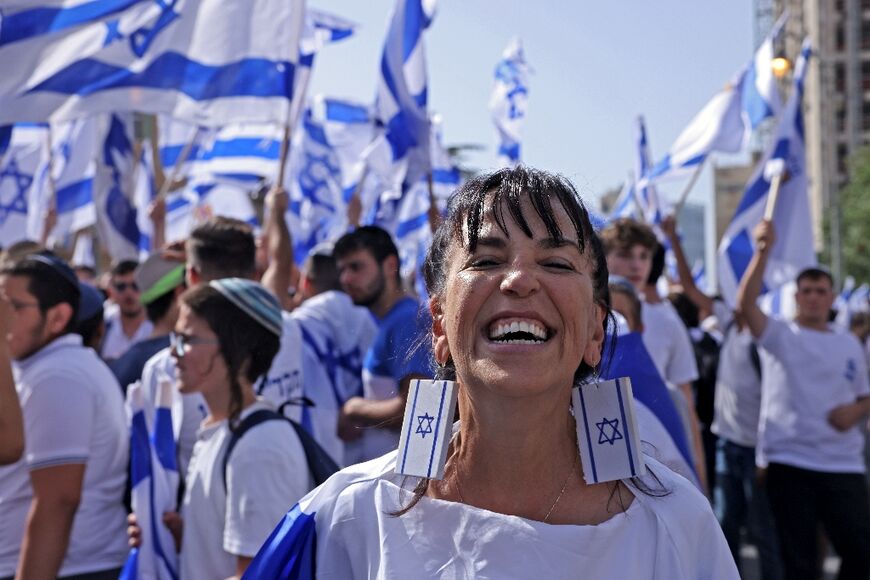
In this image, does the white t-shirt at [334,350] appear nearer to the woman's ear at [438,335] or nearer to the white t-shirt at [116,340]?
the white t-shirt at [116,340]

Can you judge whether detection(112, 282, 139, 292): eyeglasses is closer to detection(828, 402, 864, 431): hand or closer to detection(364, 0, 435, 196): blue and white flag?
detection(364, 0, 435, 196): blue and white flag

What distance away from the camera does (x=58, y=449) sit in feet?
12.9

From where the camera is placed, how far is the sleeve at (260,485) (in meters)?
3.26

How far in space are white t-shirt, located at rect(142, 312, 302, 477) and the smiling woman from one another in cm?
171

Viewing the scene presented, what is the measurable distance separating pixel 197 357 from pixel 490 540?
6.01 feet

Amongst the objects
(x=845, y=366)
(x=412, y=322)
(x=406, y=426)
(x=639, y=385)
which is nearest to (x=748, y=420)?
(x=845, y=366)

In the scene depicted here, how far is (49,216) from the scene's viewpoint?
10.2 m

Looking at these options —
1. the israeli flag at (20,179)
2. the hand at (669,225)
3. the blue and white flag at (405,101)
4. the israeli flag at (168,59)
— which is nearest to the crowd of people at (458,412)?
the israeli flag at (168,59)

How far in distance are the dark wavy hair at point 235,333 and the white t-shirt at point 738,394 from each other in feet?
16.2

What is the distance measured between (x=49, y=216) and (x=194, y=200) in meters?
2.95

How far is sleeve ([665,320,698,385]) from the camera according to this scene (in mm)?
5852

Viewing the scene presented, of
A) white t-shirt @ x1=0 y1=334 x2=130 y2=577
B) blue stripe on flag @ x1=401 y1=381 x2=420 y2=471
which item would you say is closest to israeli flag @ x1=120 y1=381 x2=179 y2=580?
white t-shirt @ x1=0 y1=334 x2=130 y2=577

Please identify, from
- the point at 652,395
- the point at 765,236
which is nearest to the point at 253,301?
the point at 652,395

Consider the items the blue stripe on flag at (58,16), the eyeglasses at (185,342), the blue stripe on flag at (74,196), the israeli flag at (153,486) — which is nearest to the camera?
the israeli flag at (153,486)
